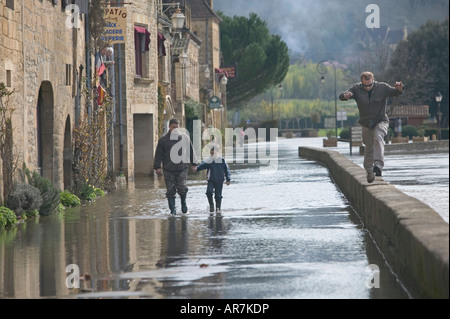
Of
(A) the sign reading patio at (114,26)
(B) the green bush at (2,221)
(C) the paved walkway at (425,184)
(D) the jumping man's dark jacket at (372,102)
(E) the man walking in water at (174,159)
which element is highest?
(A) the sign reading patio at (114,26)

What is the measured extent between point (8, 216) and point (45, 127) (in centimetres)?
497

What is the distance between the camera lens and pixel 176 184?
16.2 metres

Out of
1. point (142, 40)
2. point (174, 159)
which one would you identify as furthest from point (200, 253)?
point (142, 40)

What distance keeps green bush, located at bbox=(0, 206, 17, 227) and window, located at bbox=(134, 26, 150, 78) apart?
53.8 ft

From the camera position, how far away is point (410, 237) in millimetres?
7703

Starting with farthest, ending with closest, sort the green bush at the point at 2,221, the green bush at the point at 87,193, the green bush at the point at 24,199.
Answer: the green bush at the point at 87,193, the green bush at the point at 24,199, the green bush at the point at 2,221

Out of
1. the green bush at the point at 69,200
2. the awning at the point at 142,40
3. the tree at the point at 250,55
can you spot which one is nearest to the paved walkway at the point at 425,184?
the green bush at the point at 69,200

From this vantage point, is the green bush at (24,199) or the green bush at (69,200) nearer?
the green bush at (24,199)

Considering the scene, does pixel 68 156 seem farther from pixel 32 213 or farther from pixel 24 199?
pixel 24 199

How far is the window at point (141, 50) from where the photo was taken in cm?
3061

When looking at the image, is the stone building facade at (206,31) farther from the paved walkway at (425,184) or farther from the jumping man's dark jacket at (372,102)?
the jumping man's dark jacket at (372,102)

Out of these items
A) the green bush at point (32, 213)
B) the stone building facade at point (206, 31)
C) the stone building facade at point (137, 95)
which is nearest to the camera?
the green bush at point (32, 213)

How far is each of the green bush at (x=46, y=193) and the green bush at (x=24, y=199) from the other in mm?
320
